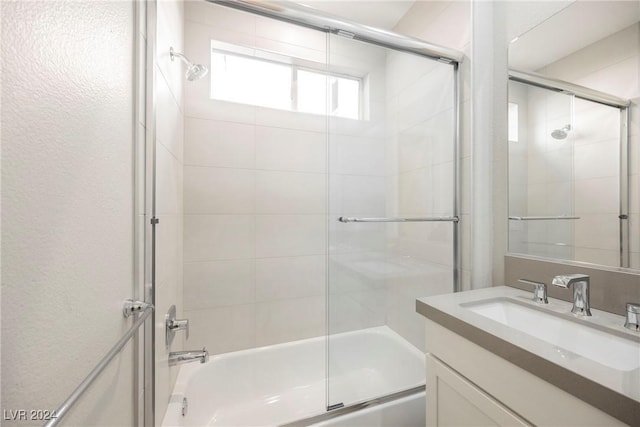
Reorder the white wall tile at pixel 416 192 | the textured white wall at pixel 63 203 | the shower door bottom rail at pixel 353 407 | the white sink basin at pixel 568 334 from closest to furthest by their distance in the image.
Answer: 1. the textured white wall at pixel 63 203
2. the white sink basin at pixel 568 334
3. the shower door bottom rail at pixel 353 407
4. the white wall tile at pixel 416 192

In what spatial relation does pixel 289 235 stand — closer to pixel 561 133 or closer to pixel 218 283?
pixel 218 283

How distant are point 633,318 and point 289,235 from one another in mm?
1538

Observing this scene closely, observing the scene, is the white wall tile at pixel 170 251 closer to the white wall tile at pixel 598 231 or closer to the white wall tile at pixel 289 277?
the white wall tile at pixel 289 277

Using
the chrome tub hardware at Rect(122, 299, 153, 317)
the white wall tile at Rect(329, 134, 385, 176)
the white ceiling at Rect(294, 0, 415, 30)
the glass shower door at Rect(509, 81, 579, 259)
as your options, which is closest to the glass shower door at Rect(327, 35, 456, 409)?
the white wall tile at Rect(329, 134, 385, 176)

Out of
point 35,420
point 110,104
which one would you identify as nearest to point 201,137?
point 110,104

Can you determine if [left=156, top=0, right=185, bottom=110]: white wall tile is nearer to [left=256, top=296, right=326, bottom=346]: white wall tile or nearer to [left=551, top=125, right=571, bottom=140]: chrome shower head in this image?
[left=256, top=296, right=326, bottom=346]: white wall tile

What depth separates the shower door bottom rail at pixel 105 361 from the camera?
379mm

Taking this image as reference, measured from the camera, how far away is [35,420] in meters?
0.38

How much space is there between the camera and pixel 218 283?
1.66 m

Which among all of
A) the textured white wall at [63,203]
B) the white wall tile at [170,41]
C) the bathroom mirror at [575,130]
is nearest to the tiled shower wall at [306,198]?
the white wall tile at [170,41]

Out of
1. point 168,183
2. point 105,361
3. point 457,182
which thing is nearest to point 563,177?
point 457,182

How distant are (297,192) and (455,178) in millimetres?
980

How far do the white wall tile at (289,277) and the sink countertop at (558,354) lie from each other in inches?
38.6

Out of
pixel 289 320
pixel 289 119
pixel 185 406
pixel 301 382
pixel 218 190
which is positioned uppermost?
pixel 289 119
